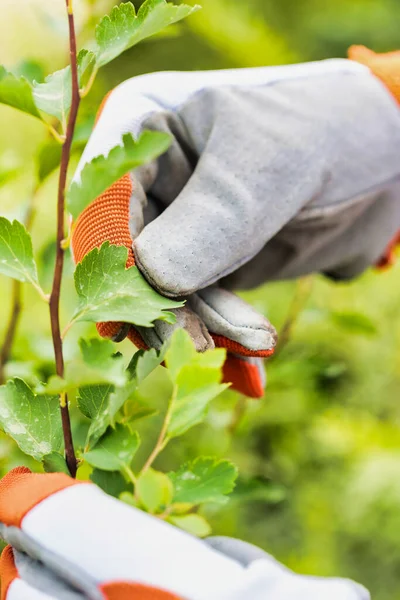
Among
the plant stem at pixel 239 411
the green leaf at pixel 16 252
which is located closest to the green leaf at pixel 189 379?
the green leaf at pixel 16 252

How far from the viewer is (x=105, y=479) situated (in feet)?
1.18

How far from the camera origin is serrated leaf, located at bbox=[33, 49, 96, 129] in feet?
1.17

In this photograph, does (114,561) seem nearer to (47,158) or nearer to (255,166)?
(255,166)

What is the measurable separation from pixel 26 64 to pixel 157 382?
0.77 meters

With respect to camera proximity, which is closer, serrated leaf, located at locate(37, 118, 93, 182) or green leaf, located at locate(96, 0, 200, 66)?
green leaf, located at locate(96, 0, 200, 66)

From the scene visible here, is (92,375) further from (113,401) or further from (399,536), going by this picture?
(399,536)

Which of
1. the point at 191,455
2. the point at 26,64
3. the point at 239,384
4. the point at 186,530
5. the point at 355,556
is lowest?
the point at 355,556

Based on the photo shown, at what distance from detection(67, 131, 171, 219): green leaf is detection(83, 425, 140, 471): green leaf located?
0.39ft

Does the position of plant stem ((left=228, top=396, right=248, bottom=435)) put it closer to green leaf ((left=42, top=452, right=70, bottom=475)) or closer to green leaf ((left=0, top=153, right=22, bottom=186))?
green leaf ((left=0, top=153, right=22, bottom=186))

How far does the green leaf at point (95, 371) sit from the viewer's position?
12.5 inches

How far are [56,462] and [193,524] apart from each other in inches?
3.6

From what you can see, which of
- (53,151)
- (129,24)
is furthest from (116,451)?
(53,151)

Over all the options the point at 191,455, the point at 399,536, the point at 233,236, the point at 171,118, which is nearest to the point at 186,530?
the point at 233,236

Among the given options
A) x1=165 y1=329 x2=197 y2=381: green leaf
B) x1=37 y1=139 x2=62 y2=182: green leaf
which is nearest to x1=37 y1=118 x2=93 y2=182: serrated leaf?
x1=37 y1=139 x2=62 y2=182: green leaf
